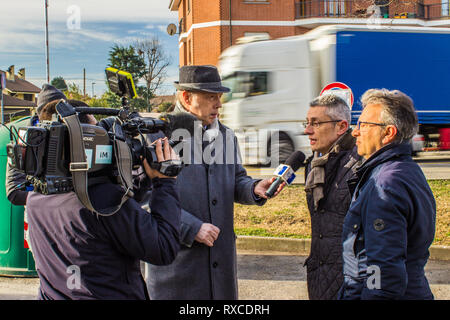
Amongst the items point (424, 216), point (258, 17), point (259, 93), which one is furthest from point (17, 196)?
point (258, 17)

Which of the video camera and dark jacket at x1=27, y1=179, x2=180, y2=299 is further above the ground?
the video camera

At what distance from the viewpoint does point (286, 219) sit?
753 cm

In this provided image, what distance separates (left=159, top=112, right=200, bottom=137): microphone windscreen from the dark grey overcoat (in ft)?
0.43

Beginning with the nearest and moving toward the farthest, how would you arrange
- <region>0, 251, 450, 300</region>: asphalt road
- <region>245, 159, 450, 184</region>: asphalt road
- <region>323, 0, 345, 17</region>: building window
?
1. <region>0, 251, 450, 300</region>: asphalt road
2. <region>245, 159, 450, 184</region>: asphalt road
3. <region>323, 0, 345, 17</region>: building window

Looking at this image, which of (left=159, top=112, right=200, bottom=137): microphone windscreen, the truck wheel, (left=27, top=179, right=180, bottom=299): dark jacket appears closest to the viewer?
(left=27, top=179, right=180, bottom=299): dark jacket

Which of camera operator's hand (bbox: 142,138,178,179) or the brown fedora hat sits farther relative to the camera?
the brown fedora hat

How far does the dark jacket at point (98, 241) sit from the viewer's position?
1950mm

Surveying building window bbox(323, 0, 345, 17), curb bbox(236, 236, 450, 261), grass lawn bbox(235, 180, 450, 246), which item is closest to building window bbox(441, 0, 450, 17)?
building window bbox(323, 0, 345, 17)

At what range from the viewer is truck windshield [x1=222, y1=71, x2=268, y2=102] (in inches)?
559

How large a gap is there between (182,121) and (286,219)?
4.92m

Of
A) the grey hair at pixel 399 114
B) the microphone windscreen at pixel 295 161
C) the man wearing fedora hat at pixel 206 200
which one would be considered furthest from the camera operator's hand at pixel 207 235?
the grey hair at pixel 399 114

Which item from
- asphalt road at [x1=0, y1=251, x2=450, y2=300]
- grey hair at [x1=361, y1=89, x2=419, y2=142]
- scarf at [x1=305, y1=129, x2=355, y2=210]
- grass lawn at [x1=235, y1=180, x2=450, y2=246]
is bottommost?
asphalt road at [x1=0, y1=251, x2=450, y2=300]

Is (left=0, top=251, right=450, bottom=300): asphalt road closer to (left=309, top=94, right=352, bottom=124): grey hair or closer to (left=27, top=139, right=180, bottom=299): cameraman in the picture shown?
(left=309, top=94, right=352, bottom=124): grey hair

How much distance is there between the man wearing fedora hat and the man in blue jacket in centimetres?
87
